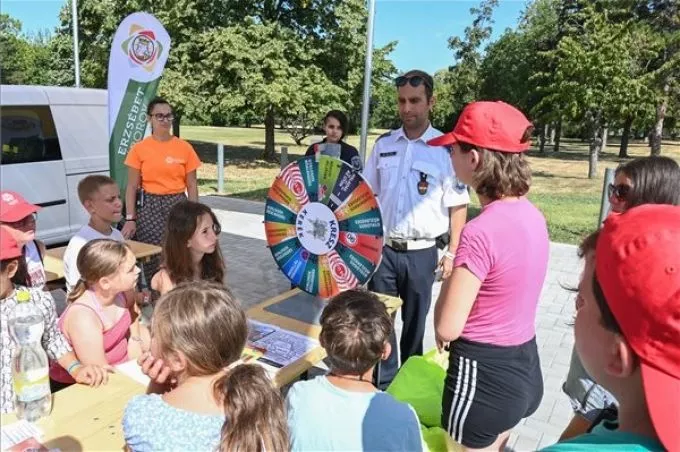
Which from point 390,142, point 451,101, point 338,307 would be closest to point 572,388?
point 338,307

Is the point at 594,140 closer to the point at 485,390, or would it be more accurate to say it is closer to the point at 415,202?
the point at 415,202

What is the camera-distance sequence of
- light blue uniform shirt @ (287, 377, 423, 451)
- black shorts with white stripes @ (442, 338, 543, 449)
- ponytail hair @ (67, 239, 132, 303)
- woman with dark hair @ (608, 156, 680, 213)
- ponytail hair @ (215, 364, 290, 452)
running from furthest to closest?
ponytail hair @ (67, 239, 132, 303), woman with dark hair @ (608, 156, 680, 213), black shorts with white stripes @ (442, 338, 543, 449), light blue uniform shirt @ (287, 377, 423, 451), ponytail hair @ (215, 364, 290, 452)

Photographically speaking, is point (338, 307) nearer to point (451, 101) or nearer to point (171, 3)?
point (171, 3)

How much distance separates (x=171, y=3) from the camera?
17.3 meters

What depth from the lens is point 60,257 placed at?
4.07 m

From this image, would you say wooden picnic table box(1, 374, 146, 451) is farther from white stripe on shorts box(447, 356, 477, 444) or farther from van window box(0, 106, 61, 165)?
van window box(0, 106, 61, 165)

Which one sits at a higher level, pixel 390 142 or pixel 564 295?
pixel 390 142

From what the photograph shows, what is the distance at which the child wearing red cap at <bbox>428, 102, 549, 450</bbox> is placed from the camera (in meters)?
1.69

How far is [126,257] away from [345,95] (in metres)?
16.4

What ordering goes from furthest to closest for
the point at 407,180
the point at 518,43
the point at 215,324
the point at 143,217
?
the point at 518,43 < the point at 143,217 < the point at 407,180 < the point at 215,324

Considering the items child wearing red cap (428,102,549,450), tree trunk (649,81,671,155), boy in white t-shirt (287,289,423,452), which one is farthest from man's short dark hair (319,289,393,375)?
tree trunk (649,81,671,155)

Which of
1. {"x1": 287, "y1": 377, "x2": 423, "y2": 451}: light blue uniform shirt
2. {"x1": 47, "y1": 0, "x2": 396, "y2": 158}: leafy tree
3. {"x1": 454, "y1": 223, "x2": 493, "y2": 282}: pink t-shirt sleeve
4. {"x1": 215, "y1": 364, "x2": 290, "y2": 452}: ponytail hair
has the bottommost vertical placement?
{"x1": 287, "y1": 377, "x2": 423, "y2": 451}: light blue uniform shirt

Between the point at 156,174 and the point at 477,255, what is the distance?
130 inches

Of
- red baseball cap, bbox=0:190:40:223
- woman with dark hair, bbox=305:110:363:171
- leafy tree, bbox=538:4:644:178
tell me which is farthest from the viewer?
leafy tree, bbox=538:4:644:178
